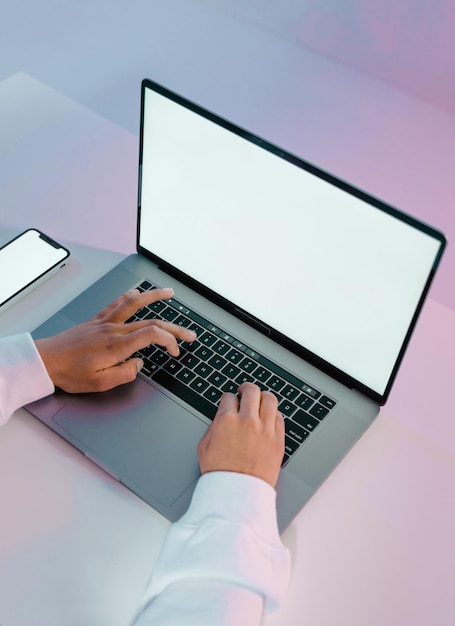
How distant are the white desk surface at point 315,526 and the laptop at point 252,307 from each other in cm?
3

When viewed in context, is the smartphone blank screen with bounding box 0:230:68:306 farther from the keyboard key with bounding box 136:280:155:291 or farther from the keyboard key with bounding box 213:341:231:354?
the keyboard key with bounding box 213:341:231:354

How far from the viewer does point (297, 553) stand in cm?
93

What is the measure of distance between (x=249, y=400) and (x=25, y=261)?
45 cm

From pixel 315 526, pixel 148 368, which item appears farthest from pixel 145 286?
pixel 315 526

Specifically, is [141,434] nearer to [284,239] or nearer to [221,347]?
[221,347]

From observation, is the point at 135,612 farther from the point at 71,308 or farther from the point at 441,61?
the point at 441,61

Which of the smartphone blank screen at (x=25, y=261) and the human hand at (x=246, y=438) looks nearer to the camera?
the human hand at (x=246, y=438)

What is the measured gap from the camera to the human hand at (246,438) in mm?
942

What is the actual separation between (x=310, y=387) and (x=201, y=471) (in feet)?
0.65

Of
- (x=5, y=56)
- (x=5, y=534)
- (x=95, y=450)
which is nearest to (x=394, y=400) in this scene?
(x=95, y=450)

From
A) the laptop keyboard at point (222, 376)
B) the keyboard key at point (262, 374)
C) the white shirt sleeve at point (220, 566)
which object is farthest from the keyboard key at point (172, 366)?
the white shirt sleeve at point (220, 566)

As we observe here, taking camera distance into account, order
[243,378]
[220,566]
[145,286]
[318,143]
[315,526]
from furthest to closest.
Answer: [318,143] < [145,286] < [243,378] < [315,526] < [220,566]

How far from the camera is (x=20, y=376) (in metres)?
1.01

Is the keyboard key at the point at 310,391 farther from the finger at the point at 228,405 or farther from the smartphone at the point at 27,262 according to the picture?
the smartphone at the point at 27,262
